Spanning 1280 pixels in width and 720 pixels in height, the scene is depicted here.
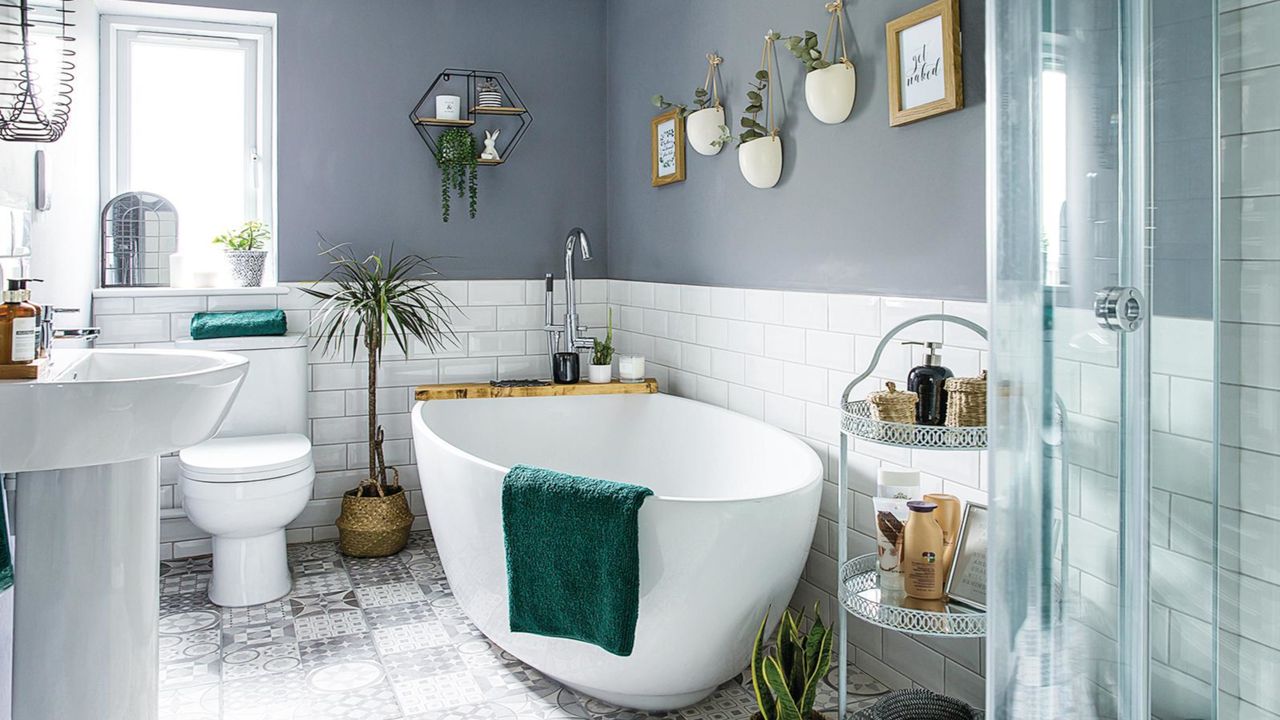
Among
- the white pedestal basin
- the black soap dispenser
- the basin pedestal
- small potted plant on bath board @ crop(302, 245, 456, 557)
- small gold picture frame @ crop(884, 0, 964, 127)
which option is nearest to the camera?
the white pedestal basin

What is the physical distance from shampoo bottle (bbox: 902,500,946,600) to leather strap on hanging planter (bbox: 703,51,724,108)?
76.9 inches

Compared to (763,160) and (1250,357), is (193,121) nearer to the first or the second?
(763,160)

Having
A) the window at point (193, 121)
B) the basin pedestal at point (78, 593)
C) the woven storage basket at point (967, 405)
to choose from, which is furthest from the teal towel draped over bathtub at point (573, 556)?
the window at point (193, 121)

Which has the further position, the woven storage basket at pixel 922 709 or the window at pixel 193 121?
the window at pixel 193 121

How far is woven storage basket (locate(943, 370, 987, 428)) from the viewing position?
193 centimetres

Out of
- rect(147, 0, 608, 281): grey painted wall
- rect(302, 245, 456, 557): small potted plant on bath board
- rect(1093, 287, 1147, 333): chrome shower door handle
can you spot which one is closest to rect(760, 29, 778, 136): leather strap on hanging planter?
rect(147, 0, 608, 281): grey painted wall

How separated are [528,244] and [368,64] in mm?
1055

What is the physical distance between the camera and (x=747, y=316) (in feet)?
11.0

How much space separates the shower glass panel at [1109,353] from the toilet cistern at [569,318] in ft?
10.5

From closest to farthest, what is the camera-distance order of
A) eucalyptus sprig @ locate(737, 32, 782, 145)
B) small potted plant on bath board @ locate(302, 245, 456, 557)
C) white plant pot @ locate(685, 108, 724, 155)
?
eucalyptus sprig @ locate(737, 32, 782, 145)
white plant pot @ locate(685, 108, 724, 155)
small potted plant on bath board @ locate(302, 245, 456, 557)

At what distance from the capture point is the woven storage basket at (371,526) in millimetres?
3875

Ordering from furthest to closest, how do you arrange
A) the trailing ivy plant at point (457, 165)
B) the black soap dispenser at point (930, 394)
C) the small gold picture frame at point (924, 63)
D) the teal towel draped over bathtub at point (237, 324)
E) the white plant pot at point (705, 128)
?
the trailing ivy plant at point (457, 165) < the teal towel draped over bathtub at point (237, 324) < the white plant pot at point (705, 128) < the small gold picture frame at point (924, 63) < the black soap dispenser at point (930, 394)

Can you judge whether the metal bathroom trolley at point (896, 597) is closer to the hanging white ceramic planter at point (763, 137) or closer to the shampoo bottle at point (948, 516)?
the shampoo bottle at point (948, 516)

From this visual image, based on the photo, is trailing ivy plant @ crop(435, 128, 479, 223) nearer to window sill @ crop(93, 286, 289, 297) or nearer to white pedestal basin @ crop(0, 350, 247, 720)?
window sill @ crop(93, 286, 289, 297)
